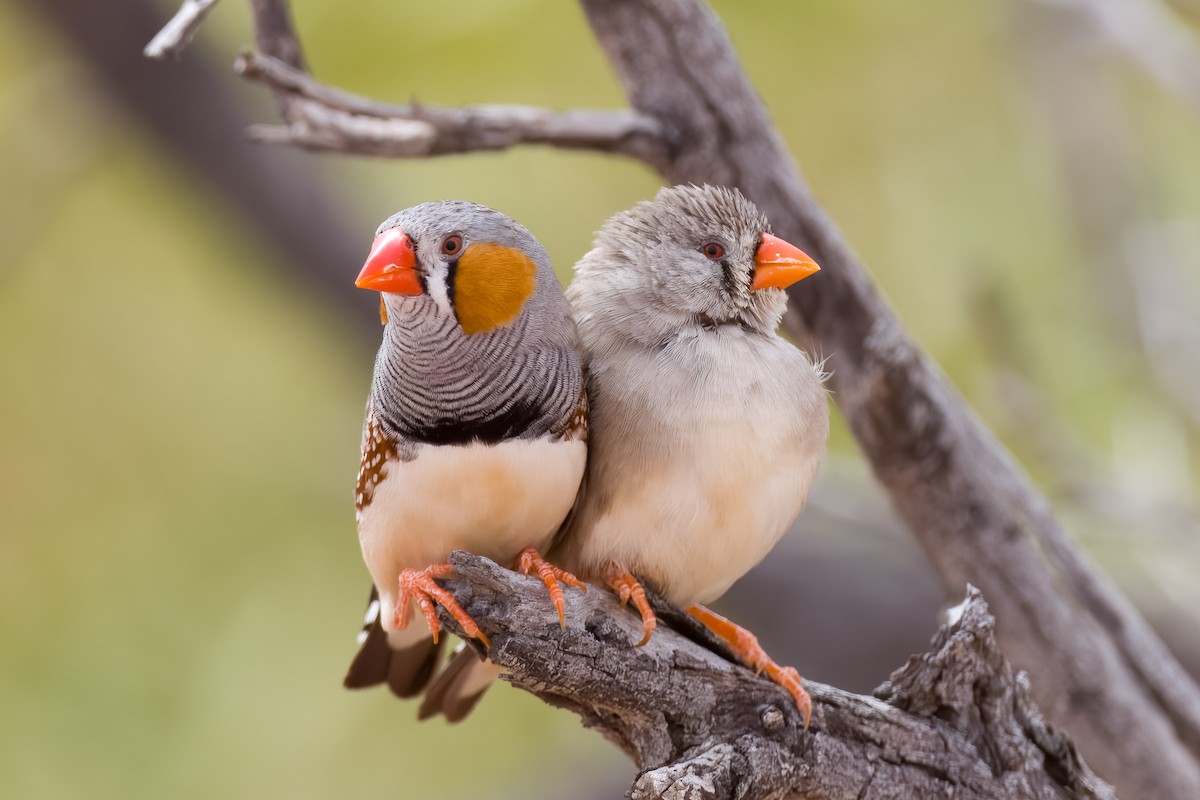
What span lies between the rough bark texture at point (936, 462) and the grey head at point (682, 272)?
380 millimetres

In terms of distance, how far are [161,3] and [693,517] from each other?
7.92ft

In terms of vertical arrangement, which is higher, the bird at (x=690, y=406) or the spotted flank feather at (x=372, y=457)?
the bird at (x=690, y=406)

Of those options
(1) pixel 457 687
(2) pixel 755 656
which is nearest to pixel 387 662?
(1) pixel 457 687

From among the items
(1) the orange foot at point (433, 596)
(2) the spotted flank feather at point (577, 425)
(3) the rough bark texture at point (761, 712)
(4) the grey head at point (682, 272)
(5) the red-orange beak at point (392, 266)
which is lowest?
(1) the orange foot at point (433, 596)

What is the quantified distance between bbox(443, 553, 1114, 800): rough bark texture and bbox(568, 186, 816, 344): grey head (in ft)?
1.22

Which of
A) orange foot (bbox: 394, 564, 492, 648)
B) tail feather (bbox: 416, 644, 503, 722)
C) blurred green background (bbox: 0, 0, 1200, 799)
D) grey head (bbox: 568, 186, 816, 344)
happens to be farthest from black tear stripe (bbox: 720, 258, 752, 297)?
blurred green background (bbox: 0, 0, 1200, 799)

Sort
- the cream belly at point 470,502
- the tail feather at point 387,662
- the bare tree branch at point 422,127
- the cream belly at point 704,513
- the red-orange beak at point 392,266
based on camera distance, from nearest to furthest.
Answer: the red-orange beak at point 392,266
the cream belly at point 470,502
the cream belly at point 704,513
the tail feather at point 387,662
the bare tree branch at point 422,127

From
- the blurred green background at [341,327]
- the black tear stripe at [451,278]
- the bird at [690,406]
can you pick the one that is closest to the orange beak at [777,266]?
the bird at [690,406]

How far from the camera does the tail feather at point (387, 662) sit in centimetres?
183

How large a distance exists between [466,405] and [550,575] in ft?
0.72

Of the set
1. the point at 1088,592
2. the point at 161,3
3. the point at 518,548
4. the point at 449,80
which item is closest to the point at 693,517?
the point at 518,548

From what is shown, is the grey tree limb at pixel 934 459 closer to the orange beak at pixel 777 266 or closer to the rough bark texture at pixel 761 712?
the orange beak at pixel 777 266

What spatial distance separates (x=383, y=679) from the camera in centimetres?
188

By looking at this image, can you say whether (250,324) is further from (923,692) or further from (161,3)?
(923,692)
